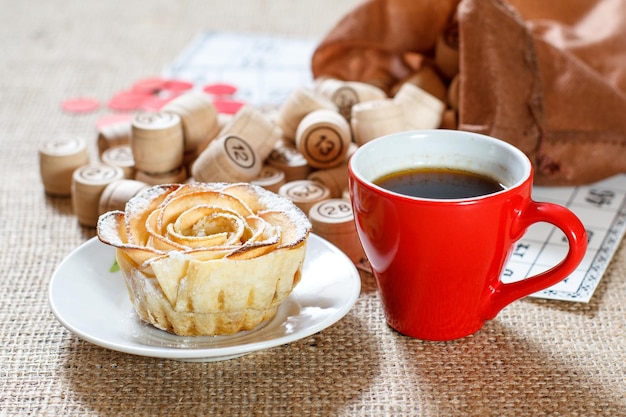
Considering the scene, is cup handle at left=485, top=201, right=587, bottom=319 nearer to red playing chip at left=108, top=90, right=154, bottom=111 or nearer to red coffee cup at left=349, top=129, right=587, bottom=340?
red coffee cup at left=349, top=129, right=587, bottom=340

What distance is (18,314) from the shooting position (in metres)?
0.75

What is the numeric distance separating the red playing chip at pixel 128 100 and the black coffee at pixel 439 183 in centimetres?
64

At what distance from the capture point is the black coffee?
0.69 meters

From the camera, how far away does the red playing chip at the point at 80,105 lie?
1222mm

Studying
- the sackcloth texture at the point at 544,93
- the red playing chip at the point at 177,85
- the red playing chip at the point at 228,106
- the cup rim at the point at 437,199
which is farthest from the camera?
the red playing chip at the point at 177,85

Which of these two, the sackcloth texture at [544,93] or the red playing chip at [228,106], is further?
the red playing chip at [228,106]

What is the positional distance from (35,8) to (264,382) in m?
1.28

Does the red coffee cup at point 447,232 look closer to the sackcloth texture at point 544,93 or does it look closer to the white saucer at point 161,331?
the white saucer at point 161,331

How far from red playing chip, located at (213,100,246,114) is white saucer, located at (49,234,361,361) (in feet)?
1.51

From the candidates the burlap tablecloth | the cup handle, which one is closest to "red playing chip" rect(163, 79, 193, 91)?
the burlap tablecloth

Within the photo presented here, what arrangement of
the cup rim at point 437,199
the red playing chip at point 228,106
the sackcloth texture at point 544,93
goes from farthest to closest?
1. the red playing chip at point 228,106
2. the sackcloth texture at point 544,93
3. the cup rim at point 437,199

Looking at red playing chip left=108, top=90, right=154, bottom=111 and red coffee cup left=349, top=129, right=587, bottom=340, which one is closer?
red coffee cup left=349, top=129, right=587, bottom=340

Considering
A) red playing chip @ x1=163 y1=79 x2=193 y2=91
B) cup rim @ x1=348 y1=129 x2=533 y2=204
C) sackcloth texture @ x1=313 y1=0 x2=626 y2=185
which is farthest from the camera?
red playing chip @ x1=163 y1=79 x2=193 y2=91

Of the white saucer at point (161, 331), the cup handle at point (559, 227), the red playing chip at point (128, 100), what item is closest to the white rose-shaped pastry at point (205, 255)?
the white saucer at point (161, 331)
